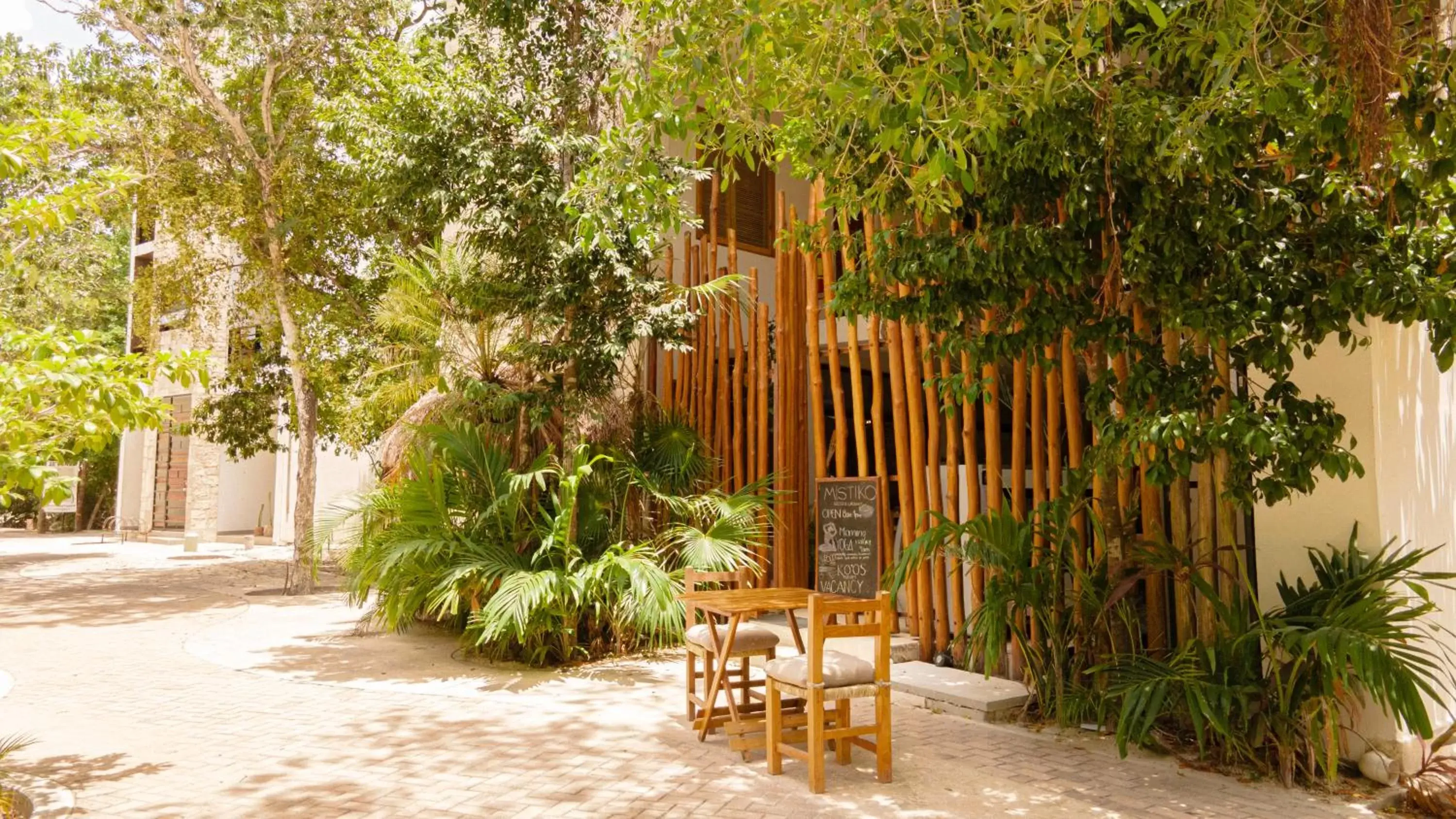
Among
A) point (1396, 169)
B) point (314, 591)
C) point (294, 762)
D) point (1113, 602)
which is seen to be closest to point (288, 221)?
point (314, 591)

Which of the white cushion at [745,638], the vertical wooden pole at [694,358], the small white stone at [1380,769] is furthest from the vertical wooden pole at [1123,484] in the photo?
the vertical wooden pole at [694,358]

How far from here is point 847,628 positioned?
183 inches

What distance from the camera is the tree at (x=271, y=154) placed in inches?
507

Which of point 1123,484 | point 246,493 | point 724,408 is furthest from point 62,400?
point 246,493

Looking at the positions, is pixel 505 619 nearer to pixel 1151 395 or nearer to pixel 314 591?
pixel 1151 395

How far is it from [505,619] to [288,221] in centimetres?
853

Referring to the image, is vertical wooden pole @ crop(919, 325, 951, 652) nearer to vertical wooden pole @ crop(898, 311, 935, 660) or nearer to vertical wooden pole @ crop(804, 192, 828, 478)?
vertical wooden pole @ crop(898, 311, 935, 660)

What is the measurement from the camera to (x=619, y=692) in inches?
268

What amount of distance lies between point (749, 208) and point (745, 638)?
772 centimetres

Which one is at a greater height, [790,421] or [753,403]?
[753,403]

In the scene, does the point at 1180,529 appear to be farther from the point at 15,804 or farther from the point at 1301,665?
the point at 15,804

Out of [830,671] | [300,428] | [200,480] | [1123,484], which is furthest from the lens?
[200,480]

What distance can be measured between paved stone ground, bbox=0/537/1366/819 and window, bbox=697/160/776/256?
5679 millimetres

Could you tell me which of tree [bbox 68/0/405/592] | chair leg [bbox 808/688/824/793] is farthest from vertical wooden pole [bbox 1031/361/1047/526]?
tree [bbox 68/0/405/592]
